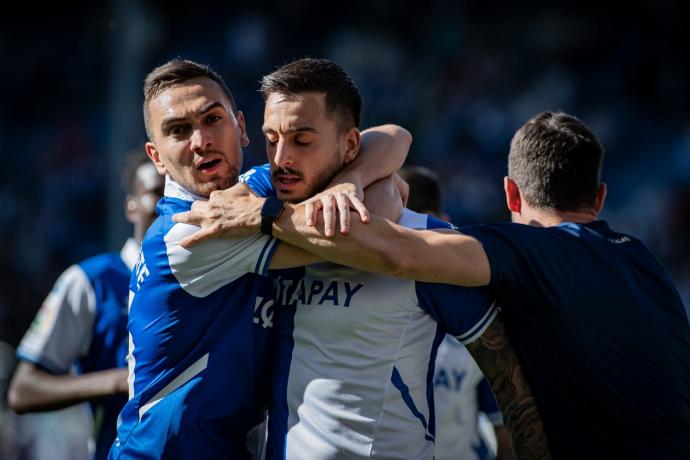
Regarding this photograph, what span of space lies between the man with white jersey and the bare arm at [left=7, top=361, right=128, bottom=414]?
4.73 feet

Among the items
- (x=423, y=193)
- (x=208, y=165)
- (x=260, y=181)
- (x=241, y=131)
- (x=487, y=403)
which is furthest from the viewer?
(x=423, y=193)

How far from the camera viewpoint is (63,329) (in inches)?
190

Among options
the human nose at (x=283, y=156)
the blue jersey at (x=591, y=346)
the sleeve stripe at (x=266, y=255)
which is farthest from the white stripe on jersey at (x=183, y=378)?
the blue jersey at (x=591, y=346)

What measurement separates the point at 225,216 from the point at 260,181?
1.51 ft

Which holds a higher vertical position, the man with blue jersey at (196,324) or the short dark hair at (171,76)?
the short dark hair at (171,76)

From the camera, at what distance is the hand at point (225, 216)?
3139 millimetres

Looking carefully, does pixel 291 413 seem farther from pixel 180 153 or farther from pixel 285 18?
pixel 285 18

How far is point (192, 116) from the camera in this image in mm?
3486

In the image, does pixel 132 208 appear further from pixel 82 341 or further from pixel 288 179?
pixel 288 179

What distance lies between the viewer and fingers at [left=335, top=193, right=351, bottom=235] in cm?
302

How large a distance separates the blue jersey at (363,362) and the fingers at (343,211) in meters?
0.31

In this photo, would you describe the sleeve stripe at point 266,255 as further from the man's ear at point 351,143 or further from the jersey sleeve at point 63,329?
the jersey sleeve at point 63,329

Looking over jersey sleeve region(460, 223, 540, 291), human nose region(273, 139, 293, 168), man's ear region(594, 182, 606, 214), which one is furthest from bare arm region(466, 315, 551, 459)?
human nose region(273, 139, 293, 168)

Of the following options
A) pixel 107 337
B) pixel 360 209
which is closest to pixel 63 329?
pixel 107 337
